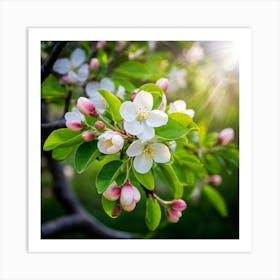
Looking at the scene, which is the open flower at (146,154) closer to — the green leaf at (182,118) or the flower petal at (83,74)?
the green leaf at (182,118)

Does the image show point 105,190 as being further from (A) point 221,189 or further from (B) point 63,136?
(A) point 221,189

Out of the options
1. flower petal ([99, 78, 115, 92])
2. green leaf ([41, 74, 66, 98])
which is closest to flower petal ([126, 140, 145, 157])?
flower petal ([99, 78, 115, 92])

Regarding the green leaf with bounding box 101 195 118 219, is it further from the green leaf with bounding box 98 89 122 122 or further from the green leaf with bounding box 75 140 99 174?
the green leaf with bounding box 98 89 122 122

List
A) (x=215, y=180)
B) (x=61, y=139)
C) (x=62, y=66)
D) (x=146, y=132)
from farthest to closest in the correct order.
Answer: (x=215, y=180)
(x=62, y=66)
(x=61, y=139)
(x=146, y=132)

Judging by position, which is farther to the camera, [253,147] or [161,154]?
[253,147]

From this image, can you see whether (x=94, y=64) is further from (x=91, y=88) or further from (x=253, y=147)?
(x=253, y=147)

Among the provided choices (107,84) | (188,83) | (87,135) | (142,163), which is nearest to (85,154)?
(87,135)

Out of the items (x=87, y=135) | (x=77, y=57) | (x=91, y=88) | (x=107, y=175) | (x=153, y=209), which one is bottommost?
(x=153, y=209)

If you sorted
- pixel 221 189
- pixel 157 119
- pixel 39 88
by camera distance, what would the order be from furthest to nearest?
pixel 221 189
pixel 39 88
pixel 157 119
